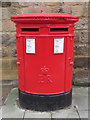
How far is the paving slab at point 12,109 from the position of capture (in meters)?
2.84

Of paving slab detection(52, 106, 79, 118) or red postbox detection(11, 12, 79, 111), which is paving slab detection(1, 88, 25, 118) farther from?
paving slab detection(52, 106, 79, 118)

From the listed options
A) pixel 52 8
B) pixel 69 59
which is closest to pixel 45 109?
pixel 69 59

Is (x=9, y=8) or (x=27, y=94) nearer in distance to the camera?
(x=27, y=94)

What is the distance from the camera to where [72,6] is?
3.74m

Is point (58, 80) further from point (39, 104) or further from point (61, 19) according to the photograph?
point (61, 19)

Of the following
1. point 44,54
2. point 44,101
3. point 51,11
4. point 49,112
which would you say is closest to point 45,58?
point 44,54

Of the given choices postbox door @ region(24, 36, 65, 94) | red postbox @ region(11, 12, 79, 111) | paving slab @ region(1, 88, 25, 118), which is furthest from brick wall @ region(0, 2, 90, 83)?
postbox door @ region(24, 36, 65, 94)

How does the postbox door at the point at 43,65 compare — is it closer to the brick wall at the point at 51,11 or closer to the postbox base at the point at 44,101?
the postbox base at the point at 44,101

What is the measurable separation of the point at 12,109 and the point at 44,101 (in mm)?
580

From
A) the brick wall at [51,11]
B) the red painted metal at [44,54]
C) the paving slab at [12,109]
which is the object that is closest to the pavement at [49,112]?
the paving slab at [12,109]

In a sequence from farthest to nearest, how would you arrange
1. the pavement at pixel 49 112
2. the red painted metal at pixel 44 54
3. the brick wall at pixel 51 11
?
the brick wall at pixel 51 11
the pavement at pixel 49 112
the red painted metal at pixel 44 54

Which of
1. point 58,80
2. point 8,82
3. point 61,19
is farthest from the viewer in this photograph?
point 8,82

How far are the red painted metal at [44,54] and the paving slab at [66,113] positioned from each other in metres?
0.34

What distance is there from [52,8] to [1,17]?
107 cm
